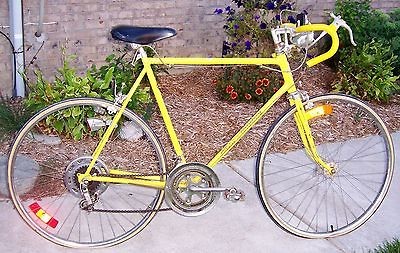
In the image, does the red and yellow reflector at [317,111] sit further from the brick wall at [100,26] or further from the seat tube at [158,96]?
the brick wall at [100,26]

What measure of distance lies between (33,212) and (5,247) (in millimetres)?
230

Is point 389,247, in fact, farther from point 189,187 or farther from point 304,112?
point 189,187

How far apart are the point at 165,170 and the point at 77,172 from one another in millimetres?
444

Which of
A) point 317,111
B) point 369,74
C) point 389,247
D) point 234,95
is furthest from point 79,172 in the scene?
point 369,74

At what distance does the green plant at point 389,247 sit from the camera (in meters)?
3.22

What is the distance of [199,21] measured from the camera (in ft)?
19.1

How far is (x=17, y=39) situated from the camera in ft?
16.3

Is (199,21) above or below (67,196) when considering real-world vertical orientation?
above

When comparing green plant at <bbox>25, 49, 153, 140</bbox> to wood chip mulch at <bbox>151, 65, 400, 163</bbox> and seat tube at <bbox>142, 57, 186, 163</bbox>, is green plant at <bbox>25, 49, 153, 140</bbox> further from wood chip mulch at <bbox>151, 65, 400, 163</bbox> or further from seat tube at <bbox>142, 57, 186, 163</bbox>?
seat tube at <bbox>142, 57, 186, 163</bbox>

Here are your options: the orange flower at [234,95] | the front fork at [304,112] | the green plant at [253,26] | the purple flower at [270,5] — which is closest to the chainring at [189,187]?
the front fork at [304,112]

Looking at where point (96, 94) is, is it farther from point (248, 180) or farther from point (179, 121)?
point (248, 180)

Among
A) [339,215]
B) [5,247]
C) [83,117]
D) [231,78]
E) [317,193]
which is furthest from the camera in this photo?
[231,78]

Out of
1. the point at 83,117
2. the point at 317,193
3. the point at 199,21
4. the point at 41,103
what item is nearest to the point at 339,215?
the point at 317,193

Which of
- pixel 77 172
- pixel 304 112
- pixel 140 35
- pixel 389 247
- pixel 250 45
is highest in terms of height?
pixel 140 35
